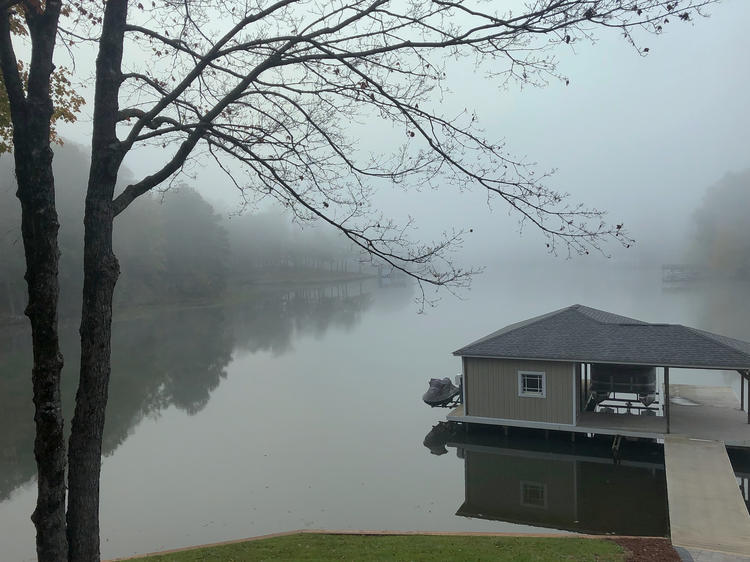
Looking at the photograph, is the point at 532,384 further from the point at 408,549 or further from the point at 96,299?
the point at 96,299

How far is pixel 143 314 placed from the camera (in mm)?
61719

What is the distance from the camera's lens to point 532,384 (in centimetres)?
1655

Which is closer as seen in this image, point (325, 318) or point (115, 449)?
point (115, 449)

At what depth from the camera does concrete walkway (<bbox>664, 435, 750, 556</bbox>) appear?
8.48 metres

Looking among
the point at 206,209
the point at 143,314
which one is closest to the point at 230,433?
the point at 143,314

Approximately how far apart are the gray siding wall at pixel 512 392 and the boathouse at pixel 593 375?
0.09 feet

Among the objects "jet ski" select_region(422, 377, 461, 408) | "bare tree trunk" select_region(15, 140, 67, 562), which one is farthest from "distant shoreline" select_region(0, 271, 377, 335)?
"bare tree trunk" select_region(15, 140, 67, 562)

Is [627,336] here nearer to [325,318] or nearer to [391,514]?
[391,514]

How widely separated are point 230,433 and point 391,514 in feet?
26.3

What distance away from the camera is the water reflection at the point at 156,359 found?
1877cm

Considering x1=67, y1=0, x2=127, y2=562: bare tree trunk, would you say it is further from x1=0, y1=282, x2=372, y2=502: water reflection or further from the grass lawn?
x1=0, y1=282, x2=372, y2=502: water reflection

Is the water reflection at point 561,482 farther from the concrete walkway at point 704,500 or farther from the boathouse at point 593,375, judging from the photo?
the concrete walkway at point 704,500

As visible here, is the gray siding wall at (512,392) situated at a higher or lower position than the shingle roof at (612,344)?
lower

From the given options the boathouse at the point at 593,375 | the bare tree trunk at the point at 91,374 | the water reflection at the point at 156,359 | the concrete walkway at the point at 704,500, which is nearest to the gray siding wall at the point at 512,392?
the boathouse at the point at 593,375
